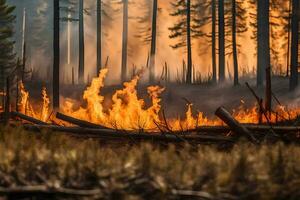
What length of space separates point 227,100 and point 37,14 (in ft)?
139

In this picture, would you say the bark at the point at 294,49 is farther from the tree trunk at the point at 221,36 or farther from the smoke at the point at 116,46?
the smoke at the point at 116,46

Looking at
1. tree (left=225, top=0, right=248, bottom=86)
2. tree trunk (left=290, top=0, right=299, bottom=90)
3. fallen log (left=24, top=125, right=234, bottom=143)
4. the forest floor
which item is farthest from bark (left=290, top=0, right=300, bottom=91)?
fallen log (left=24, top=125, right=234, bottom=143)

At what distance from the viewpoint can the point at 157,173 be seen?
12.5 ft

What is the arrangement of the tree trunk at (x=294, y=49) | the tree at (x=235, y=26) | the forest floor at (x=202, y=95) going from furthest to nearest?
the tree at (x=235, y=26)
the tree trunk at (x=294, y=49)
the forest floor at (x=202, y=95)

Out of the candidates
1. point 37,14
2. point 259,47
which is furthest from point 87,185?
point 37,14

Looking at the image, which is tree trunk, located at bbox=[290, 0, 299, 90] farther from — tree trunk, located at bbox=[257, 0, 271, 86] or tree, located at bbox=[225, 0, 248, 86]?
tree, located at bbox=[225, 0, 248, 86]

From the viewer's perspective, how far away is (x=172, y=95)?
27281 mm

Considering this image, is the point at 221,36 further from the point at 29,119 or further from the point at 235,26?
the point at 29,119

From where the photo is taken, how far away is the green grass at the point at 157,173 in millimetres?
3623

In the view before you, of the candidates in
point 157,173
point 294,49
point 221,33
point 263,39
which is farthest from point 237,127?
point 221,33

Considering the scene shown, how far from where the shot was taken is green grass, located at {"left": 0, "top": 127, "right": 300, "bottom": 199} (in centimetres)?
362

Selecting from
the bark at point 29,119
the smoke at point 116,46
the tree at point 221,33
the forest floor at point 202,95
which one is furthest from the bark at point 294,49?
the smoke at point 116,46

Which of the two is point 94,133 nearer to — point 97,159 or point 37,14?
point 97,159

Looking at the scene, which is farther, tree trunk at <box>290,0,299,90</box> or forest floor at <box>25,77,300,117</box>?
tree trunk at <box>290,0,299,90</box>
